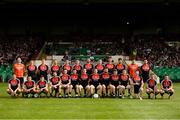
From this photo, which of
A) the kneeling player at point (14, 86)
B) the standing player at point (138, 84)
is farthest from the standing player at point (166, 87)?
the kneeling player at point (14, 86)

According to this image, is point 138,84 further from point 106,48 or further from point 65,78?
point 106,48

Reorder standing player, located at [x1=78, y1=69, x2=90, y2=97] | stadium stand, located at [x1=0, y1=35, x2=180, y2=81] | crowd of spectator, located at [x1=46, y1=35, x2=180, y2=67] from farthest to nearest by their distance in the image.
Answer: crowd of spectator, located at [x1=46, y1=35, x2=180, y2=67] → stadium stand, located at [x1=0, y1=35, x2=180, y2=81] → standing player, located at [x1=78, y1=69, x2=90, y2=97]

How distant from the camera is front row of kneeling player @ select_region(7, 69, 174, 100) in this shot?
2184 centimetres

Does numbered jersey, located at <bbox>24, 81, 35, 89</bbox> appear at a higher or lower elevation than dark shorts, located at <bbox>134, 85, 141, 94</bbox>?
higher

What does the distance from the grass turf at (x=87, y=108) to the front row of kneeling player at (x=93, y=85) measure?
53 centimetres

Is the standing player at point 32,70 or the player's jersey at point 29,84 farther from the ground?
the standing player at point 32,70

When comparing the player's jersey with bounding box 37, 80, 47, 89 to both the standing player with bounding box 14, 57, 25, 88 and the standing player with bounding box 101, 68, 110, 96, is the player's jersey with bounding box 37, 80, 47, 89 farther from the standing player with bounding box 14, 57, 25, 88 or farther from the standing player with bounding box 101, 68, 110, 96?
the standing player with bounding box 101, 68, 110, 96

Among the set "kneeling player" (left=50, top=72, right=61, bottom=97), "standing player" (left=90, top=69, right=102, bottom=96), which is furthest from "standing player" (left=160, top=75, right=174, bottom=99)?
"kneeling player" (left=50, top=72, right=61, bottom=97)

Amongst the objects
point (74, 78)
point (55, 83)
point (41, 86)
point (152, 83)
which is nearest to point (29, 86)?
point (41, 86)

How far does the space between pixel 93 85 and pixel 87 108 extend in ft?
13.6

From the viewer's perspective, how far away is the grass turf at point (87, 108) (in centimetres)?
1641

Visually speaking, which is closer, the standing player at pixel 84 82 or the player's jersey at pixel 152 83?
the player's jersey at pixel 152 83

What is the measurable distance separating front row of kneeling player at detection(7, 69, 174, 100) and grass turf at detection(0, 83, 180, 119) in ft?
1.74

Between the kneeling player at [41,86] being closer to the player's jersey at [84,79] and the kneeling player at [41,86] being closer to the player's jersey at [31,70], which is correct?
the player's jersey at [31,70]
